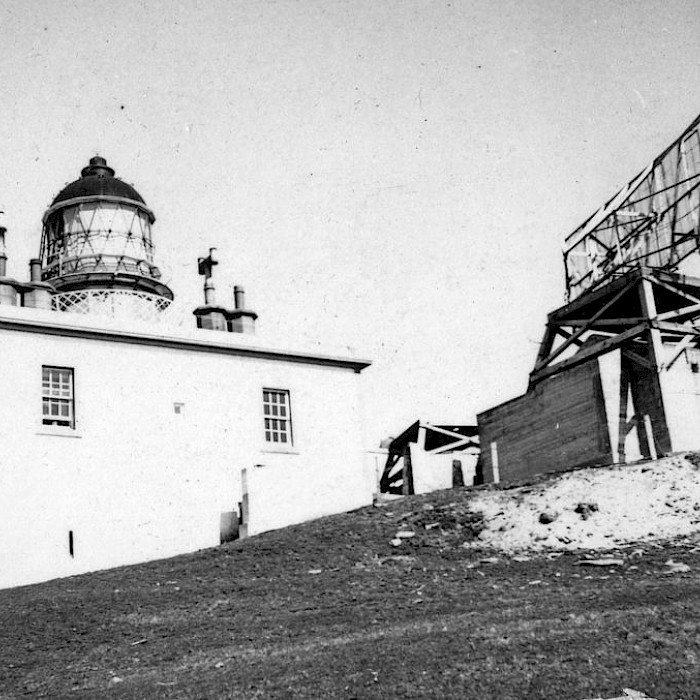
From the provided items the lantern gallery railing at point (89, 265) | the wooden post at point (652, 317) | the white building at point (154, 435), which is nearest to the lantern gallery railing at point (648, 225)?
the wooden post at point (652, 317)

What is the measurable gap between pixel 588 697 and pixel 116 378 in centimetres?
2169

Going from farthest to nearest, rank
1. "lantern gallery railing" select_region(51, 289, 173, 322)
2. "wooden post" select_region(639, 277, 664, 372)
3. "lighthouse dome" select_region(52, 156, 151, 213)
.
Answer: "lighthouse dome" select_region(52, 156, 151, 213), "lantern gallery railing" select_region(51, 289, 173, 322), "wooden post" select_region(639, 277, 664, 372)

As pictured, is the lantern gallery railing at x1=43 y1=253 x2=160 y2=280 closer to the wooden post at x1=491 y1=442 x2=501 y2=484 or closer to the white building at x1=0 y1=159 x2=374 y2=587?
the white building at x1=0 y1=159 x2=374 y2=587

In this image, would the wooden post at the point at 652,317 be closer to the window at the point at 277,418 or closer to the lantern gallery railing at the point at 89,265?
the window at the point at 277,418

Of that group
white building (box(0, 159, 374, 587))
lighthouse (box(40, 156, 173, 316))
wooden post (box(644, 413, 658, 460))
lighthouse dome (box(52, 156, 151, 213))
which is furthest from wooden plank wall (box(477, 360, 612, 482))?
lighthouse dome (box(52, 156, 151, 213))

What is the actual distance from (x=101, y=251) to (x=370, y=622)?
24076 mm

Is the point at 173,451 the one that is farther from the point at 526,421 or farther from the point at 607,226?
the point at 607,226

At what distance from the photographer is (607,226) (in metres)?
34.1

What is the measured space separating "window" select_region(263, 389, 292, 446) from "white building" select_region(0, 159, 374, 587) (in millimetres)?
43

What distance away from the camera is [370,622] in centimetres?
1819

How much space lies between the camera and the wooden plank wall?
29.5m

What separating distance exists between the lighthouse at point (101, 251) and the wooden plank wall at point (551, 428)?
1327 centimetres

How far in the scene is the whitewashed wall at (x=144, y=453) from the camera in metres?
29.3

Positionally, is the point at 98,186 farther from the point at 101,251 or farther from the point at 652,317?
the point at 652,317
